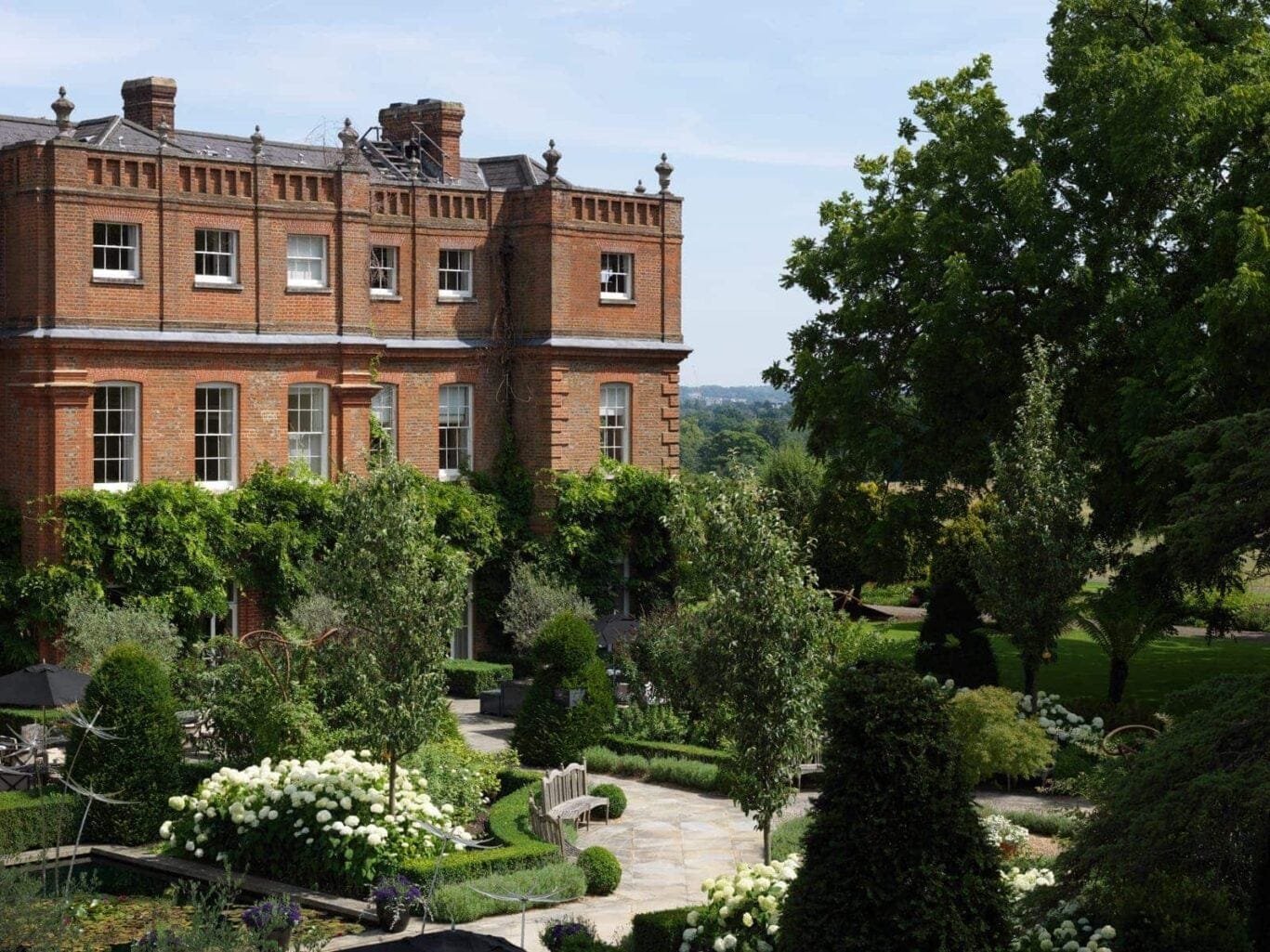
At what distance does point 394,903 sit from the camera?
18406 mm

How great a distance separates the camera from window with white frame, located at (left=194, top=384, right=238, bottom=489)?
3269 cm

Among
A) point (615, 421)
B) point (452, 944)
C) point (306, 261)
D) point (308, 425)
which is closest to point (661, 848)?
point (452, 944)

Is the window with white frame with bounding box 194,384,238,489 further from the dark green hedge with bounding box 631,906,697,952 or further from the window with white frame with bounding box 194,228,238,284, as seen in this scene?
the dark green hedge with bounding box 631,906,697,952

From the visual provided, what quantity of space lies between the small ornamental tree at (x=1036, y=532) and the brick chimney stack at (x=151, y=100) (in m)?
17.5

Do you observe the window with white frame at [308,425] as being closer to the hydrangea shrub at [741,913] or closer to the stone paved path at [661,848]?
the stone paved path at [661,848]

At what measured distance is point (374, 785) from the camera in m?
20.7

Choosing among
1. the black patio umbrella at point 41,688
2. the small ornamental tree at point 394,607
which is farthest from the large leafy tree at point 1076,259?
the black patio umbrella at point 41,688

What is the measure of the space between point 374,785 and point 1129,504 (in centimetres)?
1536

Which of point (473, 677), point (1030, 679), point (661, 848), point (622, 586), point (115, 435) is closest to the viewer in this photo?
point (661, 848)

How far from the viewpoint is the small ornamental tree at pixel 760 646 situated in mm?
18688

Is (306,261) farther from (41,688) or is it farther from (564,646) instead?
(41,688)

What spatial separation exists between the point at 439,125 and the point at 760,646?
885 inches

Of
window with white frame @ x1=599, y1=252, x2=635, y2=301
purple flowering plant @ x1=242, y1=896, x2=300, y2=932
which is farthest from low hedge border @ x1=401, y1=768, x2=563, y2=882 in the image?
window with white frame @ x1=599, y1=252, x2=635, y2=301

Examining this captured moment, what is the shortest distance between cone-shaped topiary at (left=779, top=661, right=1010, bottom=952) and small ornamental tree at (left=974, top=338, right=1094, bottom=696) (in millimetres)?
14457
